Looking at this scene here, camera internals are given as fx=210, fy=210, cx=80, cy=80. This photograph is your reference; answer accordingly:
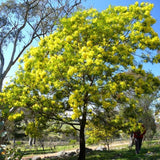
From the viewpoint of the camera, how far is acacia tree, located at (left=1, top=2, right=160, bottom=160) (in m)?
6.61

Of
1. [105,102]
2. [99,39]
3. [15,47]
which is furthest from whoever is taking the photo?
[15,47]

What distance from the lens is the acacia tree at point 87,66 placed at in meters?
6.61

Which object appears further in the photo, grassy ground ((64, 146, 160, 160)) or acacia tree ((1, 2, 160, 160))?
grassy ground ((64, 146, 160, 160))

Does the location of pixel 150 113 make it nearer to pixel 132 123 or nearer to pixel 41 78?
pixel 132 123

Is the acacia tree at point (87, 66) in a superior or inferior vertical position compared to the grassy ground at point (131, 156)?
superior

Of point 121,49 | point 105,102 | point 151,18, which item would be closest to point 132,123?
point 105,102

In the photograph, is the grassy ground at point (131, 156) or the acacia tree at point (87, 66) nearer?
the acacia tree at point (87, 66)

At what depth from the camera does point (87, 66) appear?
6.29 m

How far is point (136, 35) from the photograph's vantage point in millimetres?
6988

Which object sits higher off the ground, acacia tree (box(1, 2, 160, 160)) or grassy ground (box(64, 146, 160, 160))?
acacia tree (box(1, 2, 160, 160))

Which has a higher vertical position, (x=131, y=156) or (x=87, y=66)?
(x=87, y=66)

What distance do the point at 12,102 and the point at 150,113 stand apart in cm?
1312

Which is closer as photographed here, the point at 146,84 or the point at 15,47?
the point at 146,84

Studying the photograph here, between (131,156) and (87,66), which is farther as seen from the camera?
(131,156)
